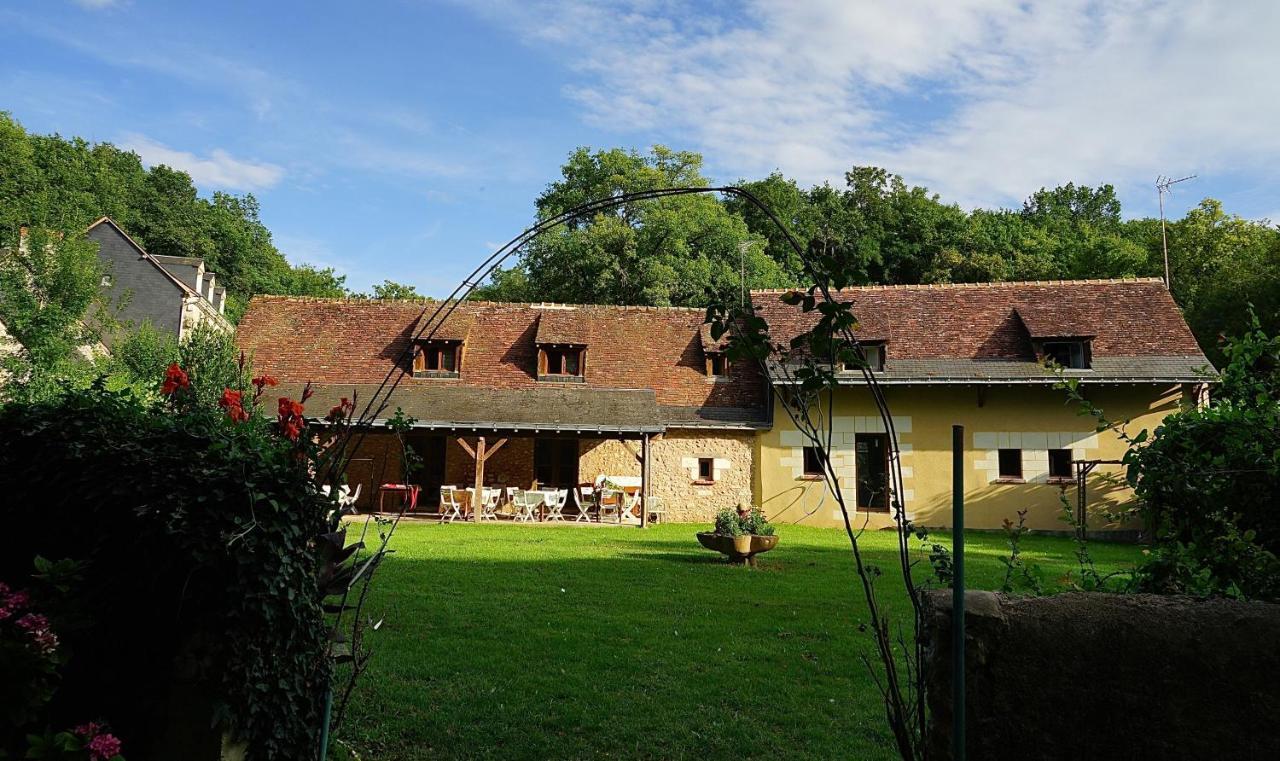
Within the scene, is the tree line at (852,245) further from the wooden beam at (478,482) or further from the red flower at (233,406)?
the red flower at (233,406)

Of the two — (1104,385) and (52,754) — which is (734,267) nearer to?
(1104,385)

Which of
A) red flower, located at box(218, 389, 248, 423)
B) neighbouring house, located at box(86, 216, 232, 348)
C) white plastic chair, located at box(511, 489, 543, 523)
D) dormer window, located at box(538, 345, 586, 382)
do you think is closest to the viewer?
red flower, located at box(218, 389, 248, 423)

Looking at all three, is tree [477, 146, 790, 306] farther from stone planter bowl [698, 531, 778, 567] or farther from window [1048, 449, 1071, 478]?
stone planter bowl [698, 531, 778, 567]

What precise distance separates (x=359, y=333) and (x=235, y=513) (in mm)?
21769

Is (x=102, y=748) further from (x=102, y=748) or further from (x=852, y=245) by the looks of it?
(x=852, y=245)

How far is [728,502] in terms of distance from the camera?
69.8 feet

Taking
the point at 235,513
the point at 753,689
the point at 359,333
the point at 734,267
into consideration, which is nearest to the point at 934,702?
the point at 235,513

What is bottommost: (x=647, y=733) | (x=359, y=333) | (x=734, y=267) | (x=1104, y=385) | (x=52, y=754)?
(x=647, y=733)

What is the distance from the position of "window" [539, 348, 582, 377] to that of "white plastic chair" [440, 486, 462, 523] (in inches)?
173

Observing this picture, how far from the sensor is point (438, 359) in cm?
2309

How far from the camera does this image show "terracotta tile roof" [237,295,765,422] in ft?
73.9

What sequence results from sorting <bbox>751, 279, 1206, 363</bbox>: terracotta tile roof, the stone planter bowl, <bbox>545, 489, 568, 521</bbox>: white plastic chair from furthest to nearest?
<bbox>751, 279, 1206, 363</bbox>: terracotta tile roof < <bbox>545, 489, 568, 521</bbox>: white plastic chair < the stone planter bowl

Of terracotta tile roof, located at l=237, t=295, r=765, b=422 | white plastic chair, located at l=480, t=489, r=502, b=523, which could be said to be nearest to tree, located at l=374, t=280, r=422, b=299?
terracotta tile roof, located at l=237, t=295, r=765, b=422

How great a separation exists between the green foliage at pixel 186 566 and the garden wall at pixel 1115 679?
2.35m
